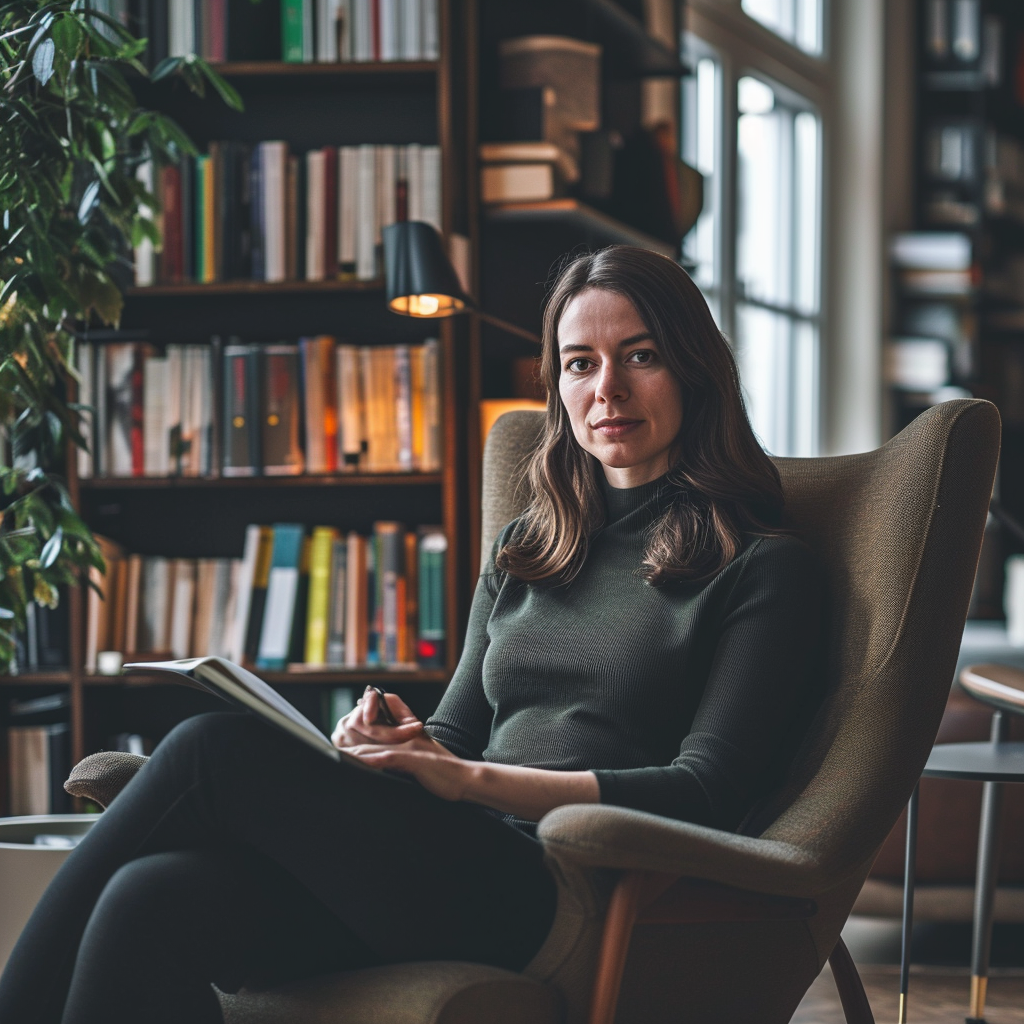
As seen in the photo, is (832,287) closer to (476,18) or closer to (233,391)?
(476,18)

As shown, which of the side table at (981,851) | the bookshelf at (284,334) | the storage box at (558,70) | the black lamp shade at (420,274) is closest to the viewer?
the side table at (981,851)

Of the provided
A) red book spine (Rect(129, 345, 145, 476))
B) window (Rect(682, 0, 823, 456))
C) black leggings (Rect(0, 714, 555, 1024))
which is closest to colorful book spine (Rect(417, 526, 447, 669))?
red book spine (Rect(129, 345, 145, 476))

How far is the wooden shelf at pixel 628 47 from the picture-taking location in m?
3.49

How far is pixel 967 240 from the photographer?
6.12 metres

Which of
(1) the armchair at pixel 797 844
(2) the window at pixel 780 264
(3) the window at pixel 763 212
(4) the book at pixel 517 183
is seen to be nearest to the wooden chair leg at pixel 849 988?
(1) the armchair at pixel 797 844

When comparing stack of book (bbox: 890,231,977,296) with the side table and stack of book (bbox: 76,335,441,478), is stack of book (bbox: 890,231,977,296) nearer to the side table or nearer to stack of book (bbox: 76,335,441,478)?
stack of book (bbox: 76,335,441,478)

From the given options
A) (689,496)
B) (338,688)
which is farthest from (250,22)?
(689,496)

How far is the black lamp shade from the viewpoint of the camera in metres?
2.48

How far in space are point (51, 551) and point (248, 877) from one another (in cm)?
97

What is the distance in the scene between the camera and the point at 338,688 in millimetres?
2979

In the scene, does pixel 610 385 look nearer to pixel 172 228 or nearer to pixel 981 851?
pixel 981 851

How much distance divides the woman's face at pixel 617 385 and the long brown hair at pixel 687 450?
0.02m

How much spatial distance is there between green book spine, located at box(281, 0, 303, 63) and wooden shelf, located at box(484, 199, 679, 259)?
1.84ft

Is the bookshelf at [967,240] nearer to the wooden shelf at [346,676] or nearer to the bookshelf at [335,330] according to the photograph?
the bookshelf at [335,330]
